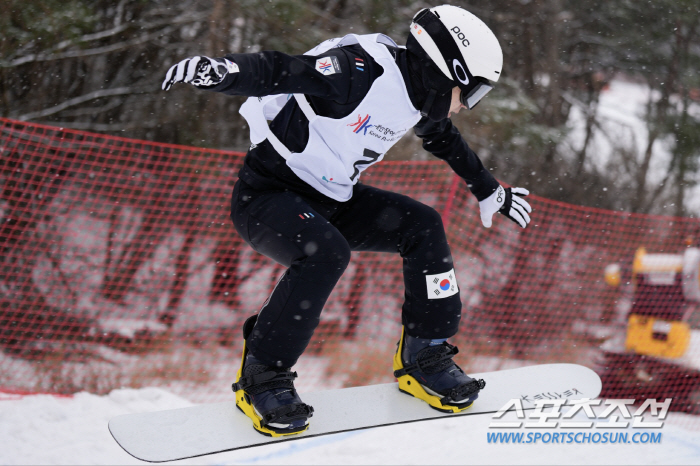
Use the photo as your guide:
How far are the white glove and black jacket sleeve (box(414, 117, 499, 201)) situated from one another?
1.1 inches

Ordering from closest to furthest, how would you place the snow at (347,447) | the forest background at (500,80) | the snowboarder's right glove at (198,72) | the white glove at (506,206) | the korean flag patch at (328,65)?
the snowboarder's right glove at (198,72)
the korean flag patch at (328,65)
the white glove at (506,206)
the snow at (347,447)
the forest background at (500,80)

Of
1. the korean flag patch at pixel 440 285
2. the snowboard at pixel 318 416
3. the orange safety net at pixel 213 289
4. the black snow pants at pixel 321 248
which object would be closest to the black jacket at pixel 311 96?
the black snow pants at pixel 321 248

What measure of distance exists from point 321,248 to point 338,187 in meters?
0.33

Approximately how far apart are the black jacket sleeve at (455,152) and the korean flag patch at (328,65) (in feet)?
2.07

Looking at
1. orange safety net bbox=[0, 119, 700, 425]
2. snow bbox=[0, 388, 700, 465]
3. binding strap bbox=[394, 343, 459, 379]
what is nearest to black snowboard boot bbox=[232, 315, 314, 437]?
binding strap bbox=[394, 343, 459, 379]

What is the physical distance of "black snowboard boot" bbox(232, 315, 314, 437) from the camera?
2.12 metres

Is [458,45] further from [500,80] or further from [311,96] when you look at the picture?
[500,80]

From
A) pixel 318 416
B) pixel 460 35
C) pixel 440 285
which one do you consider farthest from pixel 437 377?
pixel 460 35

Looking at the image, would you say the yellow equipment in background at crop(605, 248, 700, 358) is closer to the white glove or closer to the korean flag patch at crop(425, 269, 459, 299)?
the white glove

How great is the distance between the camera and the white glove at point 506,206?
2.61m

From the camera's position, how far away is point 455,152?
2.57m

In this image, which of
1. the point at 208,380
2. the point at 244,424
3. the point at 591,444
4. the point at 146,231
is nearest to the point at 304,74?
the point at 244,424

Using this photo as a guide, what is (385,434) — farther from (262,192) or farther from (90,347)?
(90,347)

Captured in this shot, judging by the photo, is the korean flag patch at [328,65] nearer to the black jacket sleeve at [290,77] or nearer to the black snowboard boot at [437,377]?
the black jacket sleeve at [290,77]
